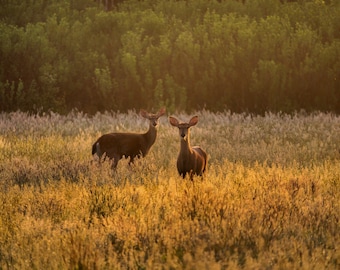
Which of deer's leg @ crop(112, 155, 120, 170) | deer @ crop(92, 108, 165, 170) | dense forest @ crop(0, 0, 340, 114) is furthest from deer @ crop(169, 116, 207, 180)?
dense forest @ crop(0, 0, 340, 114)

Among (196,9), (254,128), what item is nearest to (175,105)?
(254,128)

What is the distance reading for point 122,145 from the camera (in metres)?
12.3

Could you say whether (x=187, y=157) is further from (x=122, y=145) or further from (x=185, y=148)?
(x=122, y=145)

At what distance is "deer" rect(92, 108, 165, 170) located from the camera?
12094 mm

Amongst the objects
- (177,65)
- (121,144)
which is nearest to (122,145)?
(121,144)

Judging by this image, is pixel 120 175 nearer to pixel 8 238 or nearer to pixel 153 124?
pixel 153 124

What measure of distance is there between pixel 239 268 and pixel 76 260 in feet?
4.14

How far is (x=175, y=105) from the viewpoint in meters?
23.7

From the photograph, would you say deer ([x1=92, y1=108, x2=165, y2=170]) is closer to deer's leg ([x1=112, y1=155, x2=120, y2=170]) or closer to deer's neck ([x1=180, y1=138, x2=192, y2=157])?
deer's leg ([x1=112, y1=155, x2=120, y2=170])

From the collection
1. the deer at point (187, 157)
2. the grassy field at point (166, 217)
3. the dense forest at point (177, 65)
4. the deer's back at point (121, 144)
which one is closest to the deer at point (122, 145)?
the deer's back at point (121, 144)

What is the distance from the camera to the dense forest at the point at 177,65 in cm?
2352

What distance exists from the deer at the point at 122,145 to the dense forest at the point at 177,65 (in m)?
10.2

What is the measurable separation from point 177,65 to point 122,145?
41.7 feet

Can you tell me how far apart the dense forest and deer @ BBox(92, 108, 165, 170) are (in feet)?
33.4
